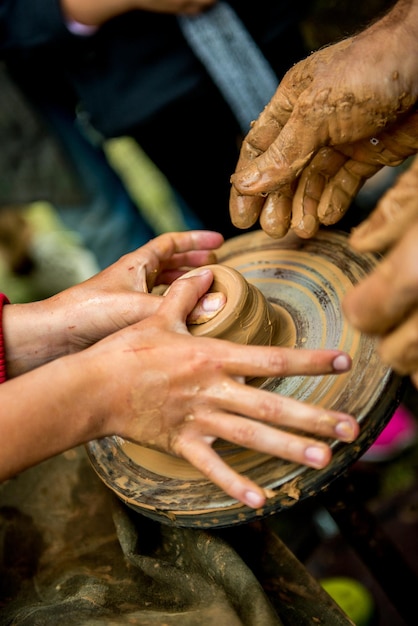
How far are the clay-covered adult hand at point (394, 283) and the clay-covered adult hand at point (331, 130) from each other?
0.52 m

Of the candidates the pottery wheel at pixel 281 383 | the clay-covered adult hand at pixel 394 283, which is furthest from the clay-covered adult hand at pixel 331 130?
the clay-covered adult hand at pixel 394 283

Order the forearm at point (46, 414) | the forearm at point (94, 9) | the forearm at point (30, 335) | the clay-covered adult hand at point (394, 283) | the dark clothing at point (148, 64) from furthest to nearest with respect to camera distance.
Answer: the dark clothing at point (148, 64) < the forearm at point (94, 9) < the forearm at point (30, 335) < the forearm at point (46, 414) < the clay-covered adult hand at point (394, 283)

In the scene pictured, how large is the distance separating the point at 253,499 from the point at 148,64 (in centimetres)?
174

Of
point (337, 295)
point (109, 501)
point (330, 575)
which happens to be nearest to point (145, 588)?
point (109, 501)

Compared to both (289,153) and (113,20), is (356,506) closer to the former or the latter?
(289,153)

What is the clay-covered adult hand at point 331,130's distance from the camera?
4.68ft

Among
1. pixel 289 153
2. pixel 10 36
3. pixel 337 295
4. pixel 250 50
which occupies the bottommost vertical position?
pixel 337 295

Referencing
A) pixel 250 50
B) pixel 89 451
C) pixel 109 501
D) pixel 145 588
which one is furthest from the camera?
pixel 250 50

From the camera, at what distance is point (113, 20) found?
7.07 ft

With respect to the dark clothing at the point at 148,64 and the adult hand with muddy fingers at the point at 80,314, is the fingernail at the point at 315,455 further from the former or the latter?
the dark clothing at the point at 148,64

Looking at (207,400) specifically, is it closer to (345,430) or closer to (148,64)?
(345,430)

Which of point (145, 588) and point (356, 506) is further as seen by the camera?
point (356, 506)

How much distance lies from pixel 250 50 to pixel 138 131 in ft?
1.93

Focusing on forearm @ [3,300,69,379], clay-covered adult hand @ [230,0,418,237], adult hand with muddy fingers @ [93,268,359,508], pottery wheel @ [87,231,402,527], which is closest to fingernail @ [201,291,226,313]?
pottery wheel @ [87,231,402,527]
